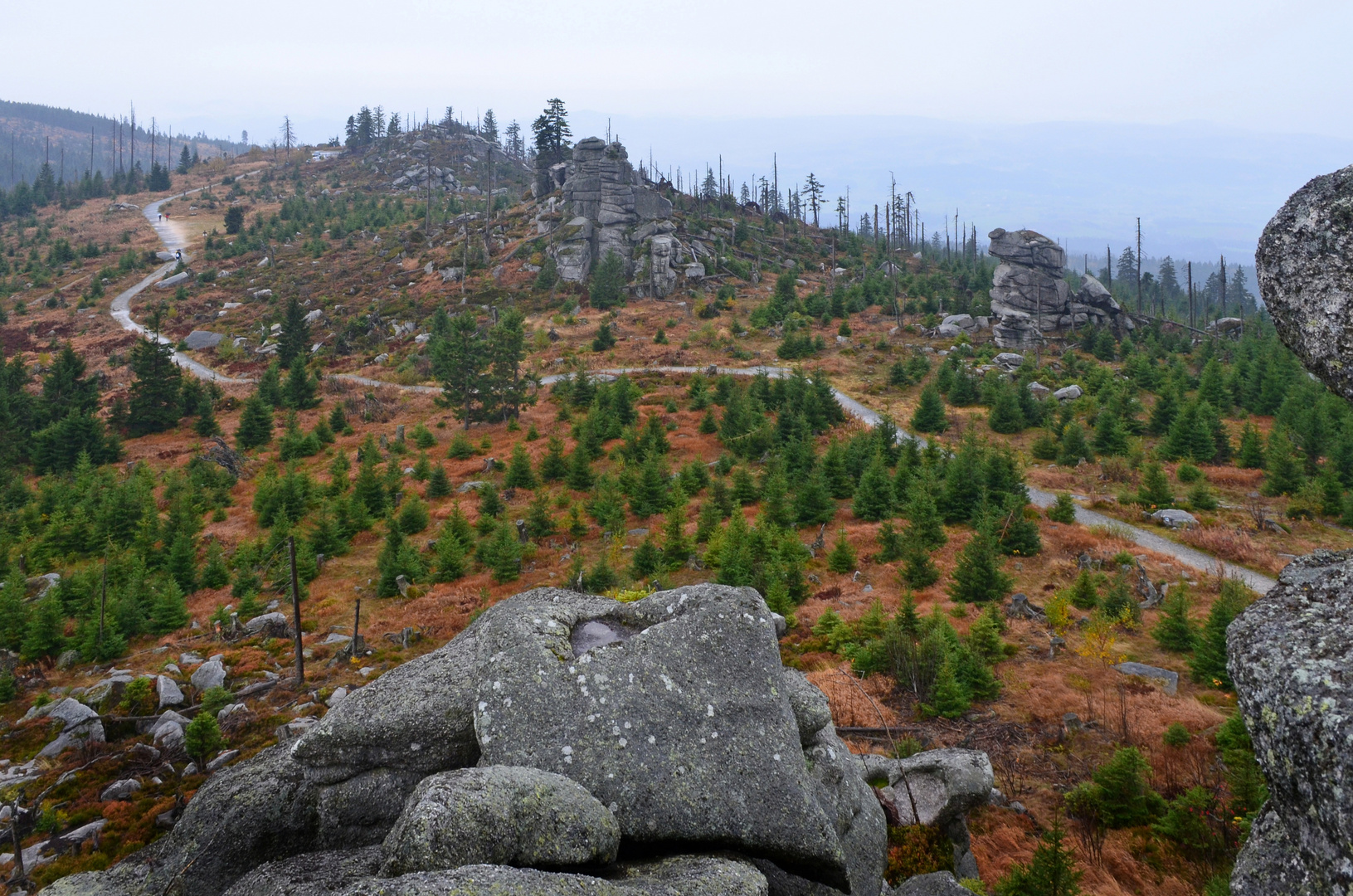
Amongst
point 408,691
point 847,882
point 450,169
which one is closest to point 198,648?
point 408,691

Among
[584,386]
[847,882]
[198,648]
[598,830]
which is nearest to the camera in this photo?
[598,830]

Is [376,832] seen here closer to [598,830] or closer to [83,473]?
[598,830]

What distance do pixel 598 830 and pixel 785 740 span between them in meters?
2.47

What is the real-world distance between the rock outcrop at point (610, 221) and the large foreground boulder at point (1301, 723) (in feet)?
274

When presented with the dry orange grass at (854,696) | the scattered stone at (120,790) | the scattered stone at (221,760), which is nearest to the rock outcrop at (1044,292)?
the dry orange grass at (854,696)

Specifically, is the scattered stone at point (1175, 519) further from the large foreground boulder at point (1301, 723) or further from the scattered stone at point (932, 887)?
the large foreground boulder at point (1301, 723)

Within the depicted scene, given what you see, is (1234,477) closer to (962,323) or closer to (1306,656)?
(1306,656)

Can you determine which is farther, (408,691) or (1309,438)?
(1309,438)

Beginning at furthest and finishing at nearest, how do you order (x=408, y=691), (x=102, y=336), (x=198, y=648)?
(x=102, y=336), (x=198, y=648), (x=408, y=691)

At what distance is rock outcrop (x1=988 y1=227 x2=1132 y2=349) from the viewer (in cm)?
6950

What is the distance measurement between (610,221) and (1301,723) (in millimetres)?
92746

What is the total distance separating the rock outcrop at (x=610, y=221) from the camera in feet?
285

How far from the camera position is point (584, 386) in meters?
52.4

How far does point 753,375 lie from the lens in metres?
58.2
